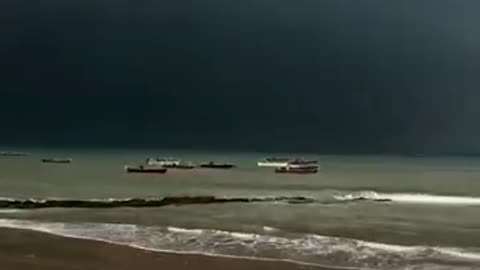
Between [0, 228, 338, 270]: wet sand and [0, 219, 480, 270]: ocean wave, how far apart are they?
91 cm

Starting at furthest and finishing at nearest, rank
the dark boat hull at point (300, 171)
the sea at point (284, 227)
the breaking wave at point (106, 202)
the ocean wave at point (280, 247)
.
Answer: the dark boat hull at point (300, 171) → the breaking wave at point (106, 202) → the sea at point (284, 227) → the ocean wave at point (280, 247)

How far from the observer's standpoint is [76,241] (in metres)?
20.0

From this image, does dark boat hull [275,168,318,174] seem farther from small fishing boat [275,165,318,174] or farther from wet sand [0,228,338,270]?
wet sand [0,228,338,270]

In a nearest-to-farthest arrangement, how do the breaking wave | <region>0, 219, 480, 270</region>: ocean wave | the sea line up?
<region>0, 219, 480, 270</region>: ocean wave → the sea → the breaking wave

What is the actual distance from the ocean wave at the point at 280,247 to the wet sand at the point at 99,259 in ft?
2.97

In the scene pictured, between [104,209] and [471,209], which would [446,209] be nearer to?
[471,209]

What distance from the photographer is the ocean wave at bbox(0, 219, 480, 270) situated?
58.5 ft

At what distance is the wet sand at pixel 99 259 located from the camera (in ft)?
51.5

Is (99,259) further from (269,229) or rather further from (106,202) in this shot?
(106,202)

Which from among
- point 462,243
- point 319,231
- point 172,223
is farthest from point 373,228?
point 172,223

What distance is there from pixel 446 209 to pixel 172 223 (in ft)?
58.0

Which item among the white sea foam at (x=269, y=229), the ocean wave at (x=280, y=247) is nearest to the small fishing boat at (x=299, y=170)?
the white sea foam at (x=269, y=229)

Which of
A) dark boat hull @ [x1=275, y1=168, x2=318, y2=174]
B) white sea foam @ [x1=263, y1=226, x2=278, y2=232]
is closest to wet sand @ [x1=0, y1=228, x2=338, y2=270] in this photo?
white sea foam @ [x1=263, y1=226, x2=278, y2=232]

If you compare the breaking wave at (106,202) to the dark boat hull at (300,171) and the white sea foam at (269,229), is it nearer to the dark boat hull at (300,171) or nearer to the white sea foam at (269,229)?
the white sea foam at (269,229)
